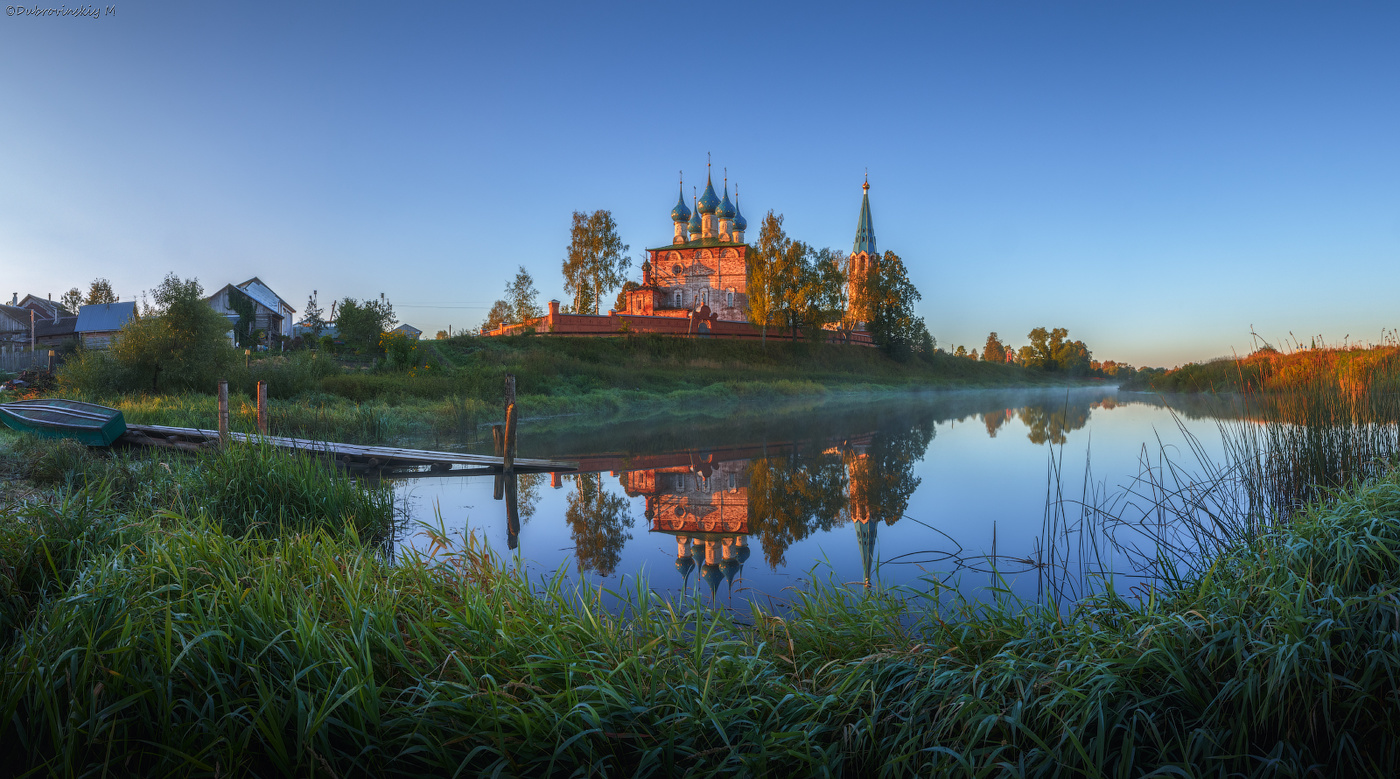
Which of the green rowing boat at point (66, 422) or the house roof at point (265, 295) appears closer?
the green rowing boat at point (66, 422)

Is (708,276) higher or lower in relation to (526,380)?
higher

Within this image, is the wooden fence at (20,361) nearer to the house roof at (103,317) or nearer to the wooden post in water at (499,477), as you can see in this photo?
the house roof at (103,317)

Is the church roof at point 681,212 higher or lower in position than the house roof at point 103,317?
higher

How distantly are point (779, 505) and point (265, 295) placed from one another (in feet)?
129

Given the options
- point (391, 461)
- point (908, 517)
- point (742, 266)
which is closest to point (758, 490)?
point (908, 517)

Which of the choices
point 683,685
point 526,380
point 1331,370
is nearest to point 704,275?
point 526,380

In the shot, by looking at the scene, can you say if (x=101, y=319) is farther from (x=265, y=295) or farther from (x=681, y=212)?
(x=681, y=212)

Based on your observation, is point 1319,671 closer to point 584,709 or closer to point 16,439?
point 584,709

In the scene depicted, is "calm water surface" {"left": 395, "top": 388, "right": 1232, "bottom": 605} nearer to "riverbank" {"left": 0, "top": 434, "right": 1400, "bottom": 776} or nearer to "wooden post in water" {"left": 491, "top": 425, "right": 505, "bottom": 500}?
"wooden post in water" {"left": 491, "top": 425, "right": 505, "bottom": 500}

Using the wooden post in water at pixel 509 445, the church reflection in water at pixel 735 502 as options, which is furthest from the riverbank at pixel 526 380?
the church reflection in water at pixel 735 502

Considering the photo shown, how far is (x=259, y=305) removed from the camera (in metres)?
35.1

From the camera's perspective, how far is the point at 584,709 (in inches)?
78.4

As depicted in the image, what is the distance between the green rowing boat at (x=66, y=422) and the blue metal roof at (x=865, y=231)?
50.2m

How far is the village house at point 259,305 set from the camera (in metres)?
32.7
